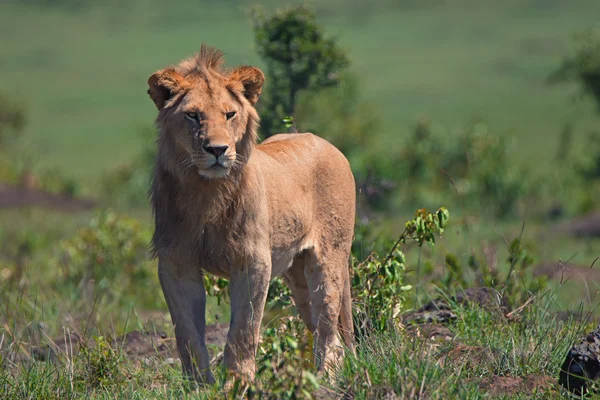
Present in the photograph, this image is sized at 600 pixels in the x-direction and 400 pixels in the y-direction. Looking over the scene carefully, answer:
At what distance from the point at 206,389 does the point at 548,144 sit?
140ft

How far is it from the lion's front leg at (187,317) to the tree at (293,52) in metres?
3.63

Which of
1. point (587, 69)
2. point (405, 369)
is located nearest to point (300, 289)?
point (405, 369)

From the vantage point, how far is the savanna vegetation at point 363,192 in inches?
217

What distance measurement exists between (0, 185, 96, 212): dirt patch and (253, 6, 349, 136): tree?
14.0 meters

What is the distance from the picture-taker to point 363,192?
770 centimetres

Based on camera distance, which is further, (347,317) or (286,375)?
(347,317)

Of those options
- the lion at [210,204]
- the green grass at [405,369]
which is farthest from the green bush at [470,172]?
the lion at [210,204]

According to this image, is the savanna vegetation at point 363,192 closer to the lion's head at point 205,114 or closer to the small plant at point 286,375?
the small plant at point 286,375

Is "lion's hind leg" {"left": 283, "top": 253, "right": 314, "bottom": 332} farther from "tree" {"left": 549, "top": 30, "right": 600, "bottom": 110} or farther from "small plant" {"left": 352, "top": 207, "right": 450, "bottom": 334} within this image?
"tree" {"left": 549, "top": 30, "right": 600, "bottom": 110}

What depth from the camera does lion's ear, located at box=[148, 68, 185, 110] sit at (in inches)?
210

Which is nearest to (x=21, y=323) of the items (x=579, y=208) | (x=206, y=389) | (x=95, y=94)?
(x=206, y=389)

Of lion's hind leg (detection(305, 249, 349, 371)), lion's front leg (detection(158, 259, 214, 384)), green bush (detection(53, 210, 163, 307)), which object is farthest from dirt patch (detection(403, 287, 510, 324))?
green bush (detection(53, 210, 163, 307))

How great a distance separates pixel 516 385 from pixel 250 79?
2.05m

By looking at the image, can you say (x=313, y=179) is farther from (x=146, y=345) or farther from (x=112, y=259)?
(x=112, y=259)
